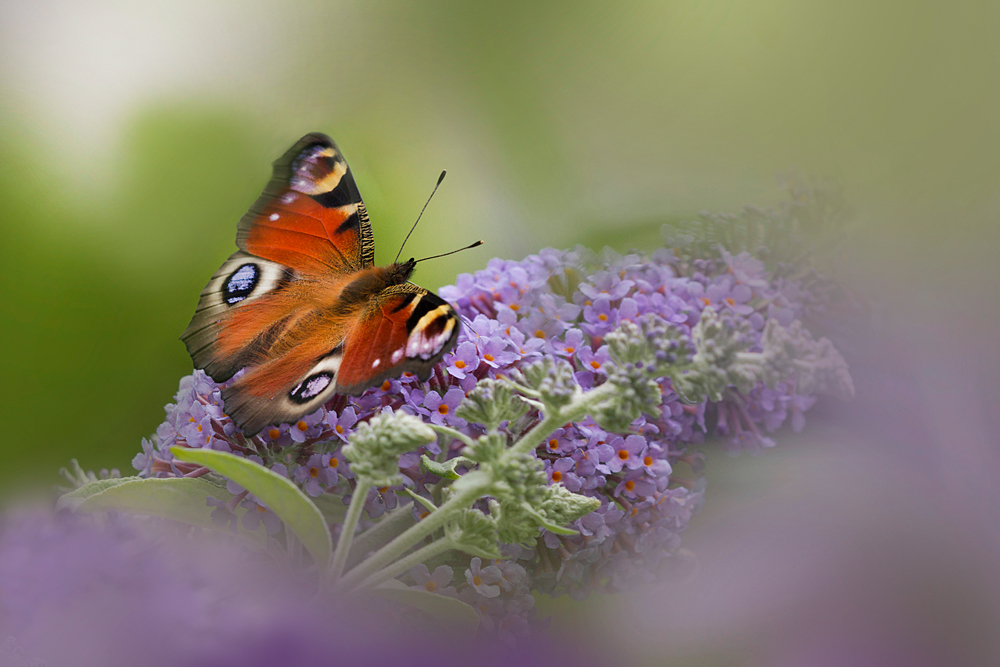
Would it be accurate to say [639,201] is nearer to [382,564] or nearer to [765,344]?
[765,344]

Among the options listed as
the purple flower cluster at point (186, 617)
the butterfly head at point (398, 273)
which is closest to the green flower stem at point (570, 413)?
the purple flower cluster at point (186, 617)

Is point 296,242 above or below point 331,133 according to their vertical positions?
below

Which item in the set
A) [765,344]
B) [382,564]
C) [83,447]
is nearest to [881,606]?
[765,344]

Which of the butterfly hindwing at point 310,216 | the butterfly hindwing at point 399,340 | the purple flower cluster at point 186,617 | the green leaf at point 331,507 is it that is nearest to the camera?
the purple flower cluster at point 186,617

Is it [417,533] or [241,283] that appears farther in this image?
[241,283]

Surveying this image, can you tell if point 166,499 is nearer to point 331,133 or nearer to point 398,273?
point 398,273

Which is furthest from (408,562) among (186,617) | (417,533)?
(186,617)

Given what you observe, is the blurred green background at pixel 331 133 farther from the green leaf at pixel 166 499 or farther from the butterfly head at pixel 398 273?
the green leaf at pixel 166 499
